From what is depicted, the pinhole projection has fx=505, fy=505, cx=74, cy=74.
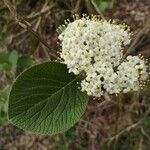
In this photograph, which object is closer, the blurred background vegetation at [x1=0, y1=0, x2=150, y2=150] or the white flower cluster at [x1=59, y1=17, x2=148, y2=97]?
the white flower cluster at [x1=59, y1=17, x2=148, y2=97]

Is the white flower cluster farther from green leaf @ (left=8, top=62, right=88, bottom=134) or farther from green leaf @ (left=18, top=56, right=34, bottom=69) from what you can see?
green leaf @ (left=18, top=56, right=34, bottom=69)

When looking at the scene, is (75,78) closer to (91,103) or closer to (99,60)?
(99,60)

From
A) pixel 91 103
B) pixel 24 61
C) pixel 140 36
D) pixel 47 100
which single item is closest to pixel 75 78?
pixel 47 100

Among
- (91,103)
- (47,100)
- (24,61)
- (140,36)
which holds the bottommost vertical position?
(47,100)

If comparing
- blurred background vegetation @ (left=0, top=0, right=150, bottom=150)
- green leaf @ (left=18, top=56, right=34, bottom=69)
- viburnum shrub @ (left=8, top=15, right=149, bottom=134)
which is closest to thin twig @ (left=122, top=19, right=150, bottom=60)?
blurred background vegetation @ (left=0, top=0, right=150, bottom=150)

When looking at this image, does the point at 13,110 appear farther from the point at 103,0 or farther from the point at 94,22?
the point at 103,0

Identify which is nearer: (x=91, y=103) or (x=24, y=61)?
(x=24, y=61)

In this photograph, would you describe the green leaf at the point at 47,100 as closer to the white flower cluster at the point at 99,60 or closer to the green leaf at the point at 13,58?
the white flower cluster at the point at 99,60
